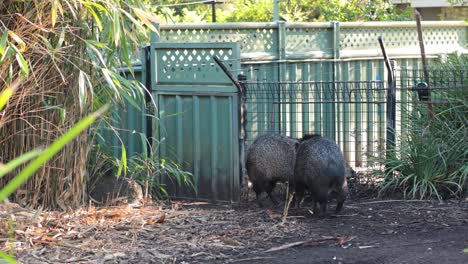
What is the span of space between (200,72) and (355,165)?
6.83ft

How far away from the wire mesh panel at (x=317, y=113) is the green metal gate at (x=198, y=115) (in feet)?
1.29

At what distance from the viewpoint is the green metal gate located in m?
7.37

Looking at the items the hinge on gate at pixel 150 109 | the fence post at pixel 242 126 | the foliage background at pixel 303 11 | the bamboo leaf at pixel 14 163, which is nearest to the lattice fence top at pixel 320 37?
the hinge on gate at pixel 150 109

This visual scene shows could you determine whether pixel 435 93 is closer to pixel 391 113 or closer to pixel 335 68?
pixel 391 113

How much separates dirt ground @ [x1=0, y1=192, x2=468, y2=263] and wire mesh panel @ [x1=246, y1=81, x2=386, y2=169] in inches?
51.9

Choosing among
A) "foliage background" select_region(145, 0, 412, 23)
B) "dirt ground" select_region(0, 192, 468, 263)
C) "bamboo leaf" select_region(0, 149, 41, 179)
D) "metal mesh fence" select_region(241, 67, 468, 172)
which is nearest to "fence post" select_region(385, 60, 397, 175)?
"metal mesh fence" select_region(241, 67, 468, 172)

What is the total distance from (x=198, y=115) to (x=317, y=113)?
1875 millimetres

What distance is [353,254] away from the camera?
16.4 feet

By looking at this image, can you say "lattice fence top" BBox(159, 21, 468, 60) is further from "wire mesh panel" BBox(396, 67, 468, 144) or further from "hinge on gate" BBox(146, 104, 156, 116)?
"wire mesh panel" BBox(396, 67, 468, 144)

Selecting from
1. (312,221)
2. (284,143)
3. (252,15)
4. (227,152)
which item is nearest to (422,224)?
(312,221)

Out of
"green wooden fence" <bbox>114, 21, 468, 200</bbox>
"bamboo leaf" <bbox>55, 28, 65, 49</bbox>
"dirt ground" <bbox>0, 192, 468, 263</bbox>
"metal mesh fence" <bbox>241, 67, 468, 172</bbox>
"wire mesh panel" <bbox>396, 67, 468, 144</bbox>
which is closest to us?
"dirt ground" <bbox>0, 192, 468, 263</bbox>

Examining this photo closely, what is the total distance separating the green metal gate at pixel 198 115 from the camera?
7367 millimetres

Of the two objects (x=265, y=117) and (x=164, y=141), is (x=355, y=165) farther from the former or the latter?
(x=164, y=141)

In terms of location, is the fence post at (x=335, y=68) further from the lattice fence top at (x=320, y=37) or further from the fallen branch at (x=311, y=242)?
the fallen branch at (x=311, y=242)
